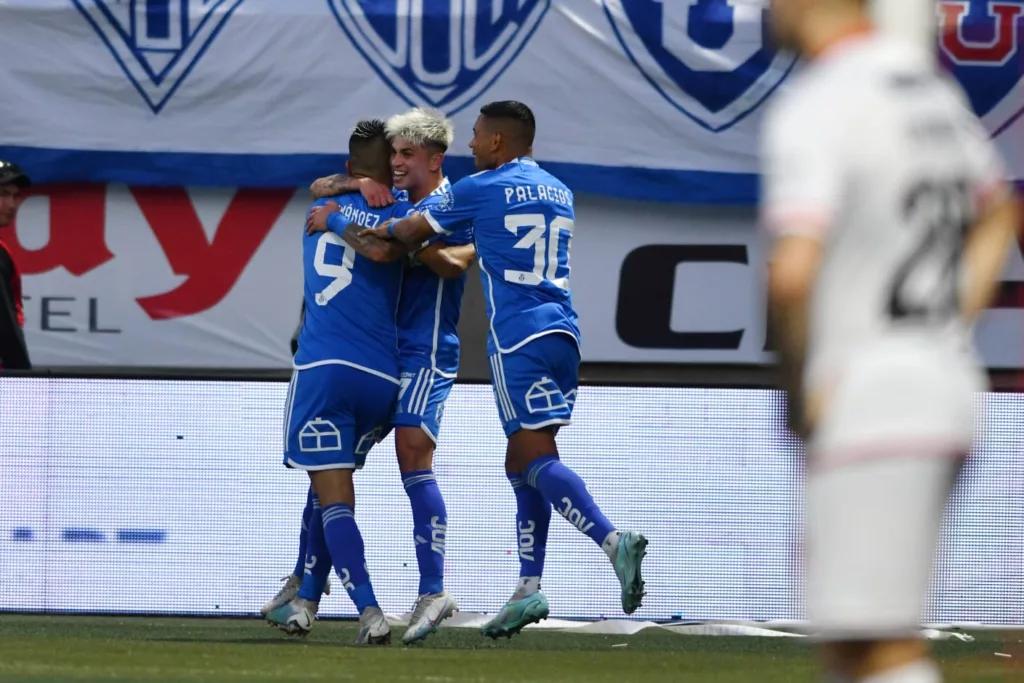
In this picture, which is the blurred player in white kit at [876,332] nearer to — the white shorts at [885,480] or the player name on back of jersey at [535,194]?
the white shorts at [885,480]

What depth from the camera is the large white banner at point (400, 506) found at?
321 inches

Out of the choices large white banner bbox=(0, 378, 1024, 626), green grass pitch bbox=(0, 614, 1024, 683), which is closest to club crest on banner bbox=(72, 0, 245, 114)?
large white banner bbox=(0, 378, 1024, 626)

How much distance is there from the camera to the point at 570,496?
696 cm

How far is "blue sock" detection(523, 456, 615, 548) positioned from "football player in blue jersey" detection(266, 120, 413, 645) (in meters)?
0.66

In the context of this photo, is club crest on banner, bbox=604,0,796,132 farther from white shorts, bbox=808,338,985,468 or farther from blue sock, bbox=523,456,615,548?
white shorts, bbox=808,338,985,468

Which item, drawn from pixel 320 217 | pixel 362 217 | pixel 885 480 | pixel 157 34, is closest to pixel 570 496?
pixel 362 217

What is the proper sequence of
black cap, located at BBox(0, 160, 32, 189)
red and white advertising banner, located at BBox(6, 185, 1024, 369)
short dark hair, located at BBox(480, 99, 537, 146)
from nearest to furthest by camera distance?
short dark hair, located at BBox(480, 99, 537, 146), black cap, located at BBox(0, 160, 32, 189), red and white advertising banner, located at BBox(6, 185, 1024, 369)

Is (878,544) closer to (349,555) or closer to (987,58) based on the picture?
(349,555)

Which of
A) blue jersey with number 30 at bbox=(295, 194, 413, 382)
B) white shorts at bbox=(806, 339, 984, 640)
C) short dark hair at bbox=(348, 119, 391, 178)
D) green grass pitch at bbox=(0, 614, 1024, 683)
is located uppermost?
short dark hair at bbox=(348, 119, 391, 178)

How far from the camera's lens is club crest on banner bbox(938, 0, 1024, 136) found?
38.5 ft

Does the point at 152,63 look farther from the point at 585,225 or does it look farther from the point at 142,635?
the point at 142,635

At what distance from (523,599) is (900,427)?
14.8 feet

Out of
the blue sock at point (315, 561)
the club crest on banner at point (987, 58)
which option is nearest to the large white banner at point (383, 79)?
the club crest on banner at point (987, 58)

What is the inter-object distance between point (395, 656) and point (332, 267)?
5.36ft
